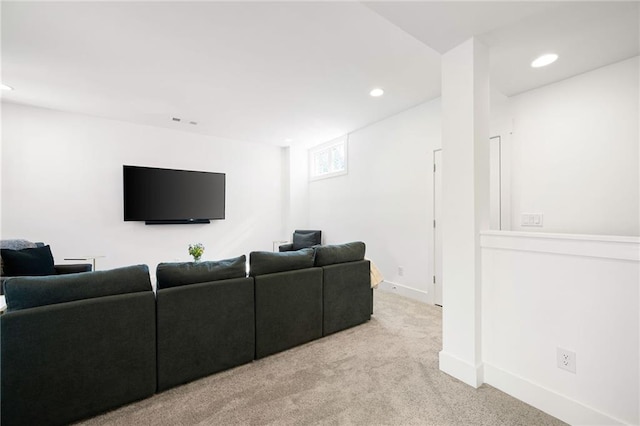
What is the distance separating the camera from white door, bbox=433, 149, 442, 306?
3619 mm

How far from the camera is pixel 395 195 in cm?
424

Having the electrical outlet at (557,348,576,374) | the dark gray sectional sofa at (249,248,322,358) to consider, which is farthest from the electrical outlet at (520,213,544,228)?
the dark gray sectional sofa at (249,248,322,358)

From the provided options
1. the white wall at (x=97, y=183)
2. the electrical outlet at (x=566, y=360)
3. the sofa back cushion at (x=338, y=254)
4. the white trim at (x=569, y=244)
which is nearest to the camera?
the white trim at (x=569, y=244)

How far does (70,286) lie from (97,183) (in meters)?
3.74

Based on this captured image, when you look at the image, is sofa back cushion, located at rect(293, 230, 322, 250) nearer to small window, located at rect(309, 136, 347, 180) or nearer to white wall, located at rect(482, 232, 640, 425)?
small window, located at rect(309, 136, 347, 180)

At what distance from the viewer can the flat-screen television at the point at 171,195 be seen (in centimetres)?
466

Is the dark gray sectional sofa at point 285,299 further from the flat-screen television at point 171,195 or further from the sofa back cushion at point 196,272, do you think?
the flat-screen television at point 171,195

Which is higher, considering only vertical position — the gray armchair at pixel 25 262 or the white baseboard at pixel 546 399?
the gray armchair at pixel 25 262

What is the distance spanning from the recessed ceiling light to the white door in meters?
1.35

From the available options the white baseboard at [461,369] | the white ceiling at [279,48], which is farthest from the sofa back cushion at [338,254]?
the white ceiling at [279,48]

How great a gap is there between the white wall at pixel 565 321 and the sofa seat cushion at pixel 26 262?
4.34 meters

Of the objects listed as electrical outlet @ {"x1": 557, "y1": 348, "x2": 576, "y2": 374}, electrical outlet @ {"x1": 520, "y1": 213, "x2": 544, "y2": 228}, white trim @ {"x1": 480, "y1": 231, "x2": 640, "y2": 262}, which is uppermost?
electrical outlet @ {"x1": 520, "y1": 213, "x2": 544, "y2": 228}

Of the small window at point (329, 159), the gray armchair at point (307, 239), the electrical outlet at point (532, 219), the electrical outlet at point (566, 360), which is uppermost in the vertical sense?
the small window at point (329, 159)

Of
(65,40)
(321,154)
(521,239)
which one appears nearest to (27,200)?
(65,40)
